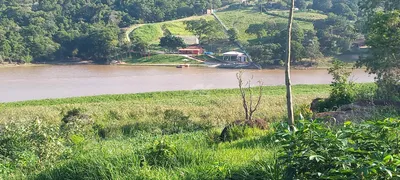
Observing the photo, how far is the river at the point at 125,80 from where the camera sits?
2661cm

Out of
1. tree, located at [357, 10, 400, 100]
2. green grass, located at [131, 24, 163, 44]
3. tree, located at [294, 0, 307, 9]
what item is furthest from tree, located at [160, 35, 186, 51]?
tree, located at [357, 10, 400, 100]

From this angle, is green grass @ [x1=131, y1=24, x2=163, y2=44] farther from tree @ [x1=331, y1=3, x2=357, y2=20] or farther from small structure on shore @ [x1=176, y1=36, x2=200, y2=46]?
tree @ [x1=331, y1=3, x2=357, y2=20]

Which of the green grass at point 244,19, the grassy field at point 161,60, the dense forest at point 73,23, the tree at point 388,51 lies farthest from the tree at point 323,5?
the tree at point 388,51

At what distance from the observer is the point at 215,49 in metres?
49.3

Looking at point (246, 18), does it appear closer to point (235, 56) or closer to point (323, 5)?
point (323, 5)

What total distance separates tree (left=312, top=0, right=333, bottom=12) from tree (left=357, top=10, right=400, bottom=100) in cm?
5918

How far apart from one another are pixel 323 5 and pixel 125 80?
4778cm

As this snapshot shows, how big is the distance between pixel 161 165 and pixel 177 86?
2419 centimetres

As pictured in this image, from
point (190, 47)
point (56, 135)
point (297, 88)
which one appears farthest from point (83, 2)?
point (56, 135)

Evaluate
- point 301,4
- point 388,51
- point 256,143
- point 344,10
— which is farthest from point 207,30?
point 256,143

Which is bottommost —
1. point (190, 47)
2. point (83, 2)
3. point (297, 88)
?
point (297, 88)

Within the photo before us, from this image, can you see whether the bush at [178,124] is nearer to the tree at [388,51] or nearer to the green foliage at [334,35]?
the tree at [388,51]

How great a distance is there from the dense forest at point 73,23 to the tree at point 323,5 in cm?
1700

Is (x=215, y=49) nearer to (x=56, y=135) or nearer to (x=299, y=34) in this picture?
(x=299, y=34)
